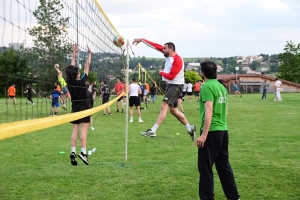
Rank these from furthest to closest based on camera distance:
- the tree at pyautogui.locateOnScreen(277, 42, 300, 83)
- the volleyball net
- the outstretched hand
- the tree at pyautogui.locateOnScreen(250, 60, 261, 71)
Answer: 1. the tree at pyautogui.locateOnScreen(250, 60, 261, 71)
2. the tree at pyautogui.locateOnScreen(277, 42, 300, 83)
3. the outstretched hand
4. the volleyball net

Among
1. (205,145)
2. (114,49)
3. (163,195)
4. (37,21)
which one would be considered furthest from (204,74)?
(114,49)

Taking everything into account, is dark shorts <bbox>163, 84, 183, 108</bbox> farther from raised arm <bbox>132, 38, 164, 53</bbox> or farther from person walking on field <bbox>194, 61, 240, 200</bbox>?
person walking on field <bbox>194, 61, 240, 200</bbox>

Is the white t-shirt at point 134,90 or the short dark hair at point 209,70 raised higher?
the short dark hair at point 209,70

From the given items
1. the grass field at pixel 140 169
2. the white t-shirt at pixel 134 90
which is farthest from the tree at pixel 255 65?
the grass field at pixel 140 169

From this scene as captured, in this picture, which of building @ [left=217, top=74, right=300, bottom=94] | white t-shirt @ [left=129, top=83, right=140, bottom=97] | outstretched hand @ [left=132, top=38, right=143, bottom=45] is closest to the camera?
outstretched hand @ [left=132, top=38, right=143, bottom=45]

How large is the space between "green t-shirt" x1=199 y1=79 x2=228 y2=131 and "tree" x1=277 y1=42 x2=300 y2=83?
86399 millimetres

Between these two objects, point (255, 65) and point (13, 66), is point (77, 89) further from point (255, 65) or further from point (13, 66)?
point (255, 65)

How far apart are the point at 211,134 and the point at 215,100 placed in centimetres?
44

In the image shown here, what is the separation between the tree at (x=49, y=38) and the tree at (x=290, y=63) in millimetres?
86171

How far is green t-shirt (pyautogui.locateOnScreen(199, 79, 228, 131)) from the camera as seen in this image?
5.33 metres

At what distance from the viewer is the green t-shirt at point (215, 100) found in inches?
210

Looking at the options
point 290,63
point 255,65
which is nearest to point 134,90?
point 290,63

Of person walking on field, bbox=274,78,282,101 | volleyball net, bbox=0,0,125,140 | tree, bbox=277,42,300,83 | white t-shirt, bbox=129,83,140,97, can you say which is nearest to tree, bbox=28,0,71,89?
volleyball net, bbox=0,0,125,140

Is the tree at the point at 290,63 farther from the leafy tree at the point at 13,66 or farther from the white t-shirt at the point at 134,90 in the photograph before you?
the leafy tree at the point at 13,66
